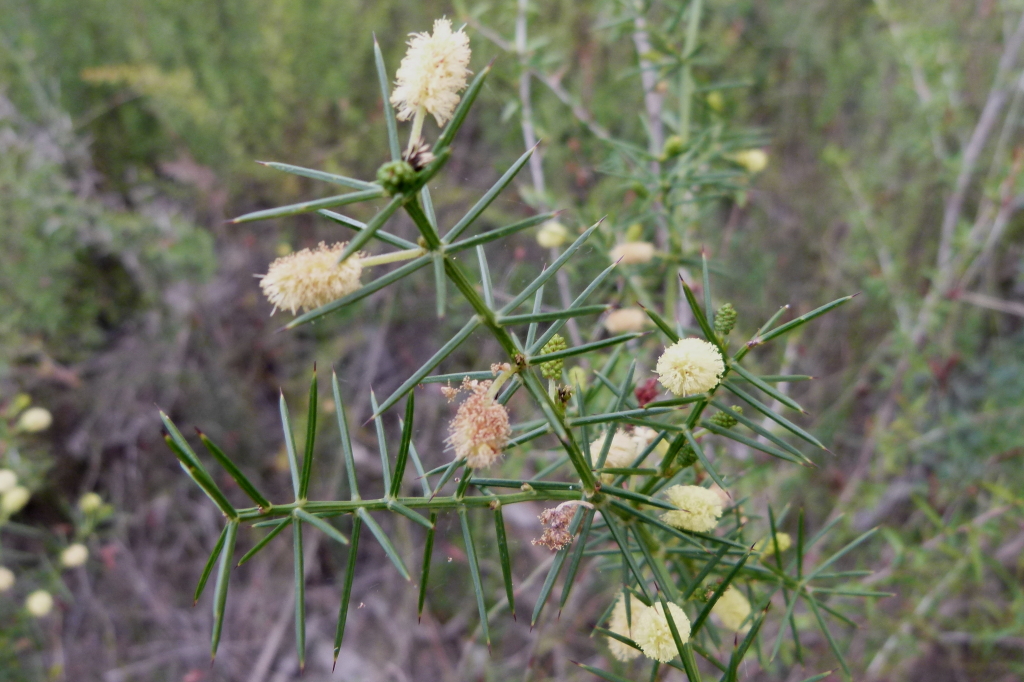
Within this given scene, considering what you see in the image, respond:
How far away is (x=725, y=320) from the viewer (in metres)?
0.85

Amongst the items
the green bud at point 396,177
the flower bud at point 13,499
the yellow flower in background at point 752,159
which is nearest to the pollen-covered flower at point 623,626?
the green bud at point 396,177

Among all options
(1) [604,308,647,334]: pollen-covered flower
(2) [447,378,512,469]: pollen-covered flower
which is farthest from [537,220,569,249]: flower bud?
(2) [447,378,512,469]: pollen-covered flower

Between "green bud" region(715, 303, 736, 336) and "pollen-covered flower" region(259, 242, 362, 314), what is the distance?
50 cm

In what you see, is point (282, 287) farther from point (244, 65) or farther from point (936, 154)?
point (244, 65)

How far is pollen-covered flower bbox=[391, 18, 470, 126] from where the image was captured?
0.75m

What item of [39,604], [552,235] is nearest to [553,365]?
[552,235]

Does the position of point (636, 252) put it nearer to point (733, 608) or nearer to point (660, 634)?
point (733, 608)

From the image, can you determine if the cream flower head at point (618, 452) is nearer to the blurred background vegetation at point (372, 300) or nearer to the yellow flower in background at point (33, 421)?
the blurred background vegetation at point (372, 300)

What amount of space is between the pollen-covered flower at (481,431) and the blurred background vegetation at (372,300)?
6.16 feet

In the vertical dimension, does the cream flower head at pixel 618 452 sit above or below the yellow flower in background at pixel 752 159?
below

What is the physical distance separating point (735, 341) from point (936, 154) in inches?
47.6

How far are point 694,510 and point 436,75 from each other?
74 centimetres

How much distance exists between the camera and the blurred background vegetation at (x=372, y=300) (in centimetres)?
257

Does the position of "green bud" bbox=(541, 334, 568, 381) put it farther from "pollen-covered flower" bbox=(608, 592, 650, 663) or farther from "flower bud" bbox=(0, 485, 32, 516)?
"flower bud" bbox=(0, 485, 32, 516)
